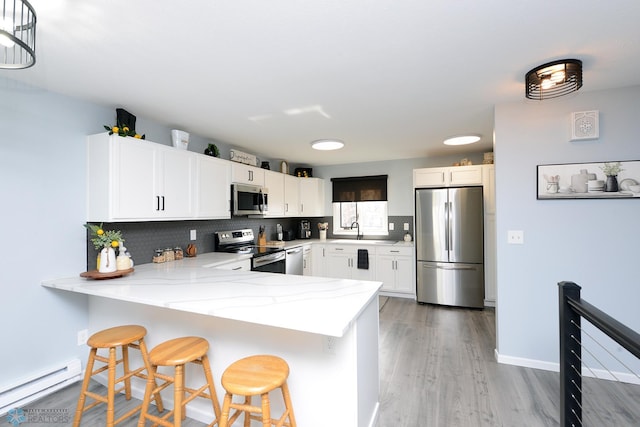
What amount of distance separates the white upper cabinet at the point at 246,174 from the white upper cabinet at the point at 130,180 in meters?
0.85

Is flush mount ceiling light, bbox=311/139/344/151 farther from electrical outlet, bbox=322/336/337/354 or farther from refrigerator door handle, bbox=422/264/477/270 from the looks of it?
electrical outlet, bbox=322/336/337/354

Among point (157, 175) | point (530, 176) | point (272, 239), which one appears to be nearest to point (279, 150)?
point (272, 239)

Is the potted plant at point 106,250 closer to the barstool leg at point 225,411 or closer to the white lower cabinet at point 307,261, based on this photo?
the barstool leg at point 225,411

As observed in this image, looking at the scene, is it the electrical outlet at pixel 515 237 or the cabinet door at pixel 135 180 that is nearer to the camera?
the cabinet door at pixel 135 180

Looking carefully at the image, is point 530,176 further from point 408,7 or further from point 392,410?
point 392,410

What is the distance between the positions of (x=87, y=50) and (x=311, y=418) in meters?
2.48

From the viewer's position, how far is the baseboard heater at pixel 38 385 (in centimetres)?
203

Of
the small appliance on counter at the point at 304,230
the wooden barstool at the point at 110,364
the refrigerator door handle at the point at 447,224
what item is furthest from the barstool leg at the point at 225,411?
the small appliance on counter at the point at 304,230

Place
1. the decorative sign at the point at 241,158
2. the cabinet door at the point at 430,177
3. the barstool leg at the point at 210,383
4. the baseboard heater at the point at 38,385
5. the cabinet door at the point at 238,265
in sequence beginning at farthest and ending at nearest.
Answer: the cabinet door at the point at 430,177 < the decorative sign at the point at 241,158 < the cabinet door at the point at 238,265 < the baseboard heater at the point at 38,385 < the barstool leg at the point at 210,383

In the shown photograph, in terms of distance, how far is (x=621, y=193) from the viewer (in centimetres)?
231

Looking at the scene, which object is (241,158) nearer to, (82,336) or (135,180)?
(135,180)

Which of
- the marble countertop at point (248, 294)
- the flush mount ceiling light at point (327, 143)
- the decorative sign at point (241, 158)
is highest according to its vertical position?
the flush mount ceiling light at point (327, 143)

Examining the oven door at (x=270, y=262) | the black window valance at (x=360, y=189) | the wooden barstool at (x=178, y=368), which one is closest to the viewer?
the wooden barstool at (x=178, y=368)

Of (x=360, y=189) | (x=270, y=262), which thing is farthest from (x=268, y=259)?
(x=360, y=189)
